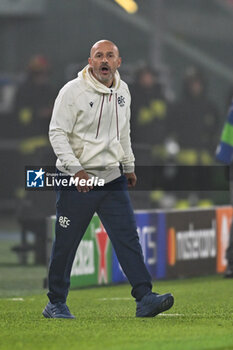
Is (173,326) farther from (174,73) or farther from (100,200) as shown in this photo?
(174,73)

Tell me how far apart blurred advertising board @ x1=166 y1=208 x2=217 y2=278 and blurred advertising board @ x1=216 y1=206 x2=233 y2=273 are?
0.08 m

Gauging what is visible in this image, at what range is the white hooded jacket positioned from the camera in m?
7.82

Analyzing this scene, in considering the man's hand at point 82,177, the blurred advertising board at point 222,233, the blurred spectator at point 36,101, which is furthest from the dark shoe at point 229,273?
the blurred spectator at point 36,101

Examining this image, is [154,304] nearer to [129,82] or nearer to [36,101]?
[129,82]

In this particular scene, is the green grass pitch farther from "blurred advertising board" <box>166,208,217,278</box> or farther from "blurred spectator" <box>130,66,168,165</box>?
"blurred spectator" <box>130,66,168,165</box>

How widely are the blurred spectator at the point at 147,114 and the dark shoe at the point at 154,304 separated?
947cm

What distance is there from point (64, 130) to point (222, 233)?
18.8ft

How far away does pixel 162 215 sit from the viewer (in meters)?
12.6

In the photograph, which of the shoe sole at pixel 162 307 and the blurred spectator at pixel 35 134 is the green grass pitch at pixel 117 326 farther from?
the blurred spectator at pixel 35 134

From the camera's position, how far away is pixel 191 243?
1291cm

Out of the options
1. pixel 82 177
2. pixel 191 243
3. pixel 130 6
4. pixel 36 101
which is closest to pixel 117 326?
pixel 82 177

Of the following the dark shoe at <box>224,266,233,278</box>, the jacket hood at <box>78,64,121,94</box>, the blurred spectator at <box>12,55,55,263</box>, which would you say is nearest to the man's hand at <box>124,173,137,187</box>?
the jacket hood at <box>78,64,121,94</box>

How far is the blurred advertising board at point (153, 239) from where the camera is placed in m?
12.3

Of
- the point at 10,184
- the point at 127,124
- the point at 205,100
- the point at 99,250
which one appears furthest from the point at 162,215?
the point at 10,184
